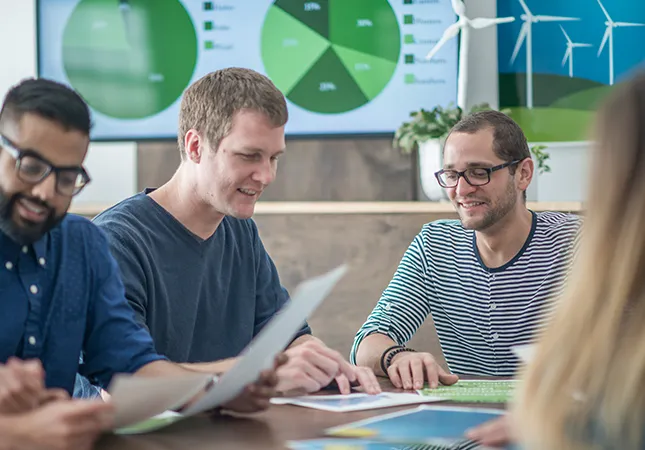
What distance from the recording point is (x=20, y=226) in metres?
1.34

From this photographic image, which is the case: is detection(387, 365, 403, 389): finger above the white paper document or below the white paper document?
below

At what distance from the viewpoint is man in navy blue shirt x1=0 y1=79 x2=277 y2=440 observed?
1315 millimetres

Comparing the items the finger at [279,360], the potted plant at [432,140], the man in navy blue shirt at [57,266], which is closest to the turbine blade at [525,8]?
the potted plant at [432,140]

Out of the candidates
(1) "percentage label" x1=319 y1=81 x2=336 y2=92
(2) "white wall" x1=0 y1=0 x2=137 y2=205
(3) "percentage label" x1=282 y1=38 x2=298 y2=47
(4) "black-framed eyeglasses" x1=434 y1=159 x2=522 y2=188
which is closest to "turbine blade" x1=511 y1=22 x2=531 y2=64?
(1) "percentage label" x1=319 y1=81 x2=336 y2=92

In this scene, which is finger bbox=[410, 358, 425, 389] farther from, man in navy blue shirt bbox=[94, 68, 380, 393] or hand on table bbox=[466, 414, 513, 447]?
hand on table bbox=[466, 414, 513, 447]

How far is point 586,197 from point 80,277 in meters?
0.92

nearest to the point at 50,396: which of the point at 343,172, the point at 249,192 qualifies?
the point at 249,192

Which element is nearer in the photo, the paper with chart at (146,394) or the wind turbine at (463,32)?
the paper with chart at (146,394)

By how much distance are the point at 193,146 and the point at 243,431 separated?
97 centimetres

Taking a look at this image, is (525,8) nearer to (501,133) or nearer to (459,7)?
(459,7)

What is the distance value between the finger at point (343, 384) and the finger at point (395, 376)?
0.39 ft

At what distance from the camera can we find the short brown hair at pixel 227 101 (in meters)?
1.93

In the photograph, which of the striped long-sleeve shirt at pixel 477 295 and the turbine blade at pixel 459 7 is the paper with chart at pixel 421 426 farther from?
the turbine blade at pixel 459 7

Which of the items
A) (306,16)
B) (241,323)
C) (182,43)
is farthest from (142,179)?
(241,323)
